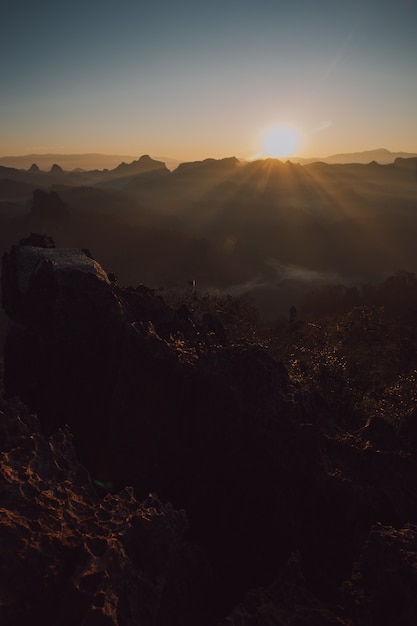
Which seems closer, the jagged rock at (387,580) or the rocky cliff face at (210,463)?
the jagged rock at (387,580)

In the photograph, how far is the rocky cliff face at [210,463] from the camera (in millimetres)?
11938

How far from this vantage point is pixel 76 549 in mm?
10969

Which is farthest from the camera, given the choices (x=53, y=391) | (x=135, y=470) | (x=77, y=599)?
(x=53, y=391)

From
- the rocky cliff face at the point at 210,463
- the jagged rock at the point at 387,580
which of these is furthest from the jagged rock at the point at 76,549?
the jagged rock at the point at 387,580

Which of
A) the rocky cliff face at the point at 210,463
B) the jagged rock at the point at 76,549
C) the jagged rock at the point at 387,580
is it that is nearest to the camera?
the jagged rock at the point at 76,549

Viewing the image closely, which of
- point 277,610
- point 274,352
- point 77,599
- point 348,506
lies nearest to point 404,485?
point 348,506

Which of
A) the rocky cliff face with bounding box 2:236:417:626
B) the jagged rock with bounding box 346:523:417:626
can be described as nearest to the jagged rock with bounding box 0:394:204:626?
the rocky cliff face with bounding box 2:236:417:626

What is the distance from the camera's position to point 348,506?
50.9 feet

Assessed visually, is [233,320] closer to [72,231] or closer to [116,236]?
[116,236]

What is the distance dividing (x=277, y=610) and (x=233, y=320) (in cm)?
4345

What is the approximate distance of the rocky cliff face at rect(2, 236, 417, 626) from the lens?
39.2 feet

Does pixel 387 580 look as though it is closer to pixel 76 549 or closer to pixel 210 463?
pixel 210 463

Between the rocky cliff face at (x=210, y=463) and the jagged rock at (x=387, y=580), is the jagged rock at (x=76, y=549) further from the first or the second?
the jagged rock at (x=387, y=580)

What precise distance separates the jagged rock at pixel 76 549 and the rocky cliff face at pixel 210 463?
8cm
